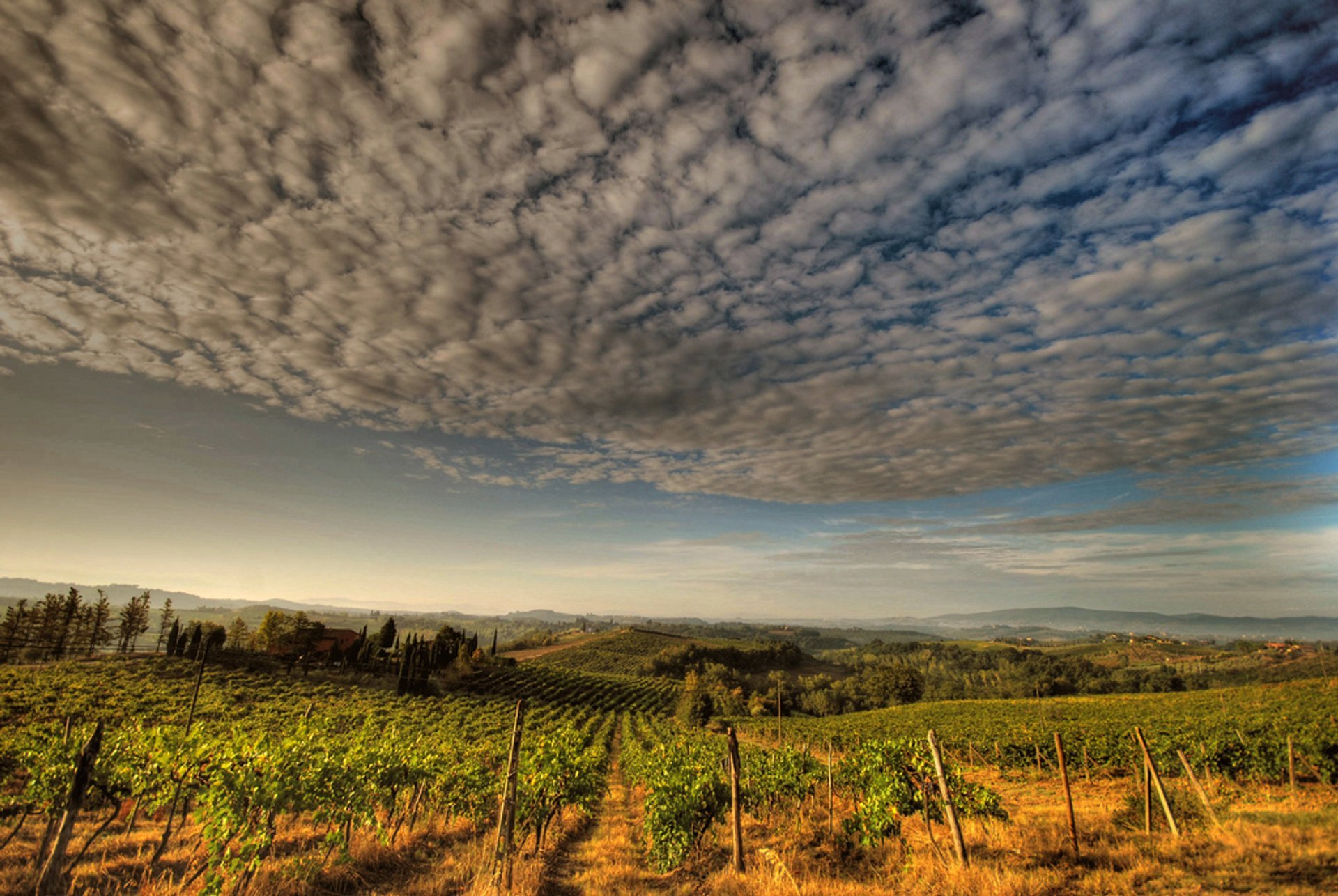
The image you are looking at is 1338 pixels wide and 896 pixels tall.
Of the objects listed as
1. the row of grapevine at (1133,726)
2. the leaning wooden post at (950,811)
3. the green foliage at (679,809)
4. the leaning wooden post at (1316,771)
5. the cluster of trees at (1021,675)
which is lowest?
the cluster of trees at (1021,675)

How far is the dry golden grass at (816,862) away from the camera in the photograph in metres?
8.88

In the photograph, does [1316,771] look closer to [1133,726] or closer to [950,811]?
[1133,726]

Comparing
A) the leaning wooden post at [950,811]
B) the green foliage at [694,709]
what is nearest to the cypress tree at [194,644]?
the green foliage at [694,709]

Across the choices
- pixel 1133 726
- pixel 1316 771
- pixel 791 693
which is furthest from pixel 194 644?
pixel 791 693

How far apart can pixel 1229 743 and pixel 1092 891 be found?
76.8ft

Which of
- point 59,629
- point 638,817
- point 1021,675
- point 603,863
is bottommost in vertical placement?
point 1021,675

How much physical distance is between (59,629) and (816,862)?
102m

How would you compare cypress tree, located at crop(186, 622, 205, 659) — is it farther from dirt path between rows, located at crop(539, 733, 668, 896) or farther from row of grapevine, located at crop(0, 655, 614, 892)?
dirt path between rows, located at crop(539, 733, 668, 896)

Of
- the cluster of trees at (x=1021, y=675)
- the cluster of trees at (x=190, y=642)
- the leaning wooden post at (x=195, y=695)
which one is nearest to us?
the leaning wooden post at (x=195, y=695)

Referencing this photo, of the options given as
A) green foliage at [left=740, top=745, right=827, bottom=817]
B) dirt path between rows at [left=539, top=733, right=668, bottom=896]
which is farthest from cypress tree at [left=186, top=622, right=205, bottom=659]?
green foliage at [left=740, top=745, right=827, bottom=817]

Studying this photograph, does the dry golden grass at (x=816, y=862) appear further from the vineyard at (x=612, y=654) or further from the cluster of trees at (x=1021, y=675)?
the vineyard at (x=612, y=654)

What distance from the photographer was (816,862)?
12.8 meters

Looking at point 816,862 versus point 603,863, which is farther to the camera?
point 603,863

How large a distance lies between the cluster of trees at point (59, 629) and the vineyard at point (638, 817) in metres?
42.9
